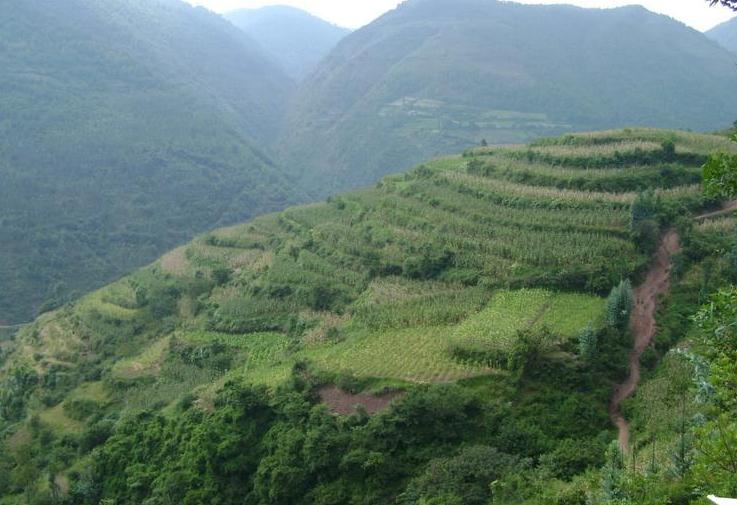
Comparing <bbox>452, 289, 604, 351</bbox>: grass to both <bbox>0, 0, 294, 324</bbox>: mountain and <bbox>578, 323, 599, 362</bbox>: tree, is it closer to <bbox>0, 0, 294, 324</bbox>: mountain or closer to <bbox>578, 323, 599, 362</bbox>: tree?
<bbox>578, 323, 599, 362</bbox>: tree

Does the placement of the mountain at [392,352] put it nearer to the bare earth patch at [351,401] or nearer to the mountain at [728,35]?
the bare earth patch at [351,401]

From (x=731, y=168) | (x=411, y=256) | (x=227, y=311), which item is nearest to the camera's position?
(x=731, y=168)

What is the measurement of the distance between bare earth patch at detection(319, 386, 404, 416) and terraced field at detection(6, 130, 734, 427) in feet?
2.39

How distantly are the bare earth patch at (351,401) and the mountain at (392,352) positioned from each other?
8 cm

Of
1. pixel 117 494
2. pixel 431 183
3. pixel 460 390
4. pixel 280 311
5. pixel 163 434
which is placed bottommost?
pixel 117 494

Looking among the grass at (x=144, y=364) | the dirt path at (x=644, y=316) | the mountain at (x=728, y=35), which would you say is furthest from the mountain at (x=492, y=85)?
the dirt path at (x=644, y=316)

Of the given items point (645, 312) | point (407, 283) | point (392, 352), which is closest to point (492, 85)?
point (407, 283)

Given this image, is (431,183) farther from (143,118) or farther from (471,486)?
(143,118)

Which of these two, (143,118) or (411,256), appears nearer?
(411,256)

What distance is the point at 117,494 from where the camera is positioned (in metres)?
24.5

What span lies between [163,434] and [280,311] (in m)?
9.13

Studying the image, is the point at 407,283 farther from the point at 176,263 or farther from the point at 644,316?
the point at 176,263

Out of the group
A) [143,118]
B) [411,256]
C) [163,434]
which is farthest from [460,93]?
[163,434]

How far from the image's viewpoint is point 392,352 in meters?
24.7
